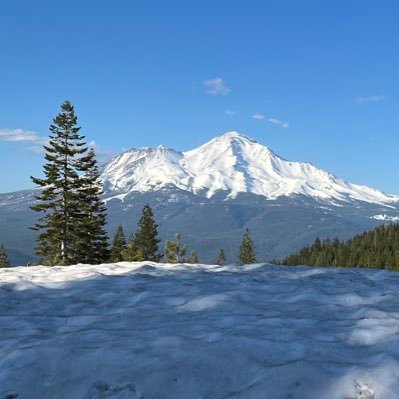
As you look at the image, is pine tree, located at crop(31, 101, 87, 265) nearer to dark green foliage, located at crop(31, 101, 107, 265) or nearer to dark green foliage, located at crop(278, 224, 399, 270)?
dark green foliage, located at crop(31, 101, 107, 265)

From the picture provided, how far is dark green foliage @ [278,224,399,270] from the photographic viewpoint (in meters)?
125

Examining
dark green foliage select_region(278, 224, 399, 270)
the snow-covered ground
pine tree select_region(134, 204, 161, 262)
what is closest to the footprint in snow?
the snow-covered ground

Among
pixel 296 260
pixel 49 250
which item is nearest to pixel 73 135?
pixel 49 250

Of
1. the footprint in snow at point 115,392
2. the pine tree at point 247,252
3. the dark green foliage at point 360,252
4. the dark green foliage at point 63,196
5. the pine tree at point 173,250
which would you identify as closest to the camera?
→ the footprint in snow at point 115,392

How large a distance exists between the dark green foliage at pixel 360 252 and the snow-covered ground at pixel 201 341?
118 m

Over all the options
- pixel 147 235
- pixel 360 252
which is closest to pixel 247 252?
pixel 147 235

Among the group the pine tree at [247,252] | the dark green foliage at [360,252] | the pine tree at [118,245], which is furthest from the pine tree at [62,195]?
the dark green foliage at [360,252]

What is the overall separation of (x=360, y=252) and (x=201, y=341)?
14123cm

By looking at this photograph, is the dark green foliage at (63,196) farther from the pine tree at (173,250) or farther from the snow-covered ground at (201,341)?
the snow-covered ground at (201,341)

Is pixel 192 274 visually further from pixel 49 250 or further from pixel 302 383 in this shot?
pixel 49 250

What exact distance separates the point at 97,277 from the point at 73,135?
116ft

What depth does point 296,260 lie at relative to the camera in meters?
158

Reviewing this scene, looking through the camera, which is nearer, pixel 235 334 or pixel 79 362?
pixel 79 362

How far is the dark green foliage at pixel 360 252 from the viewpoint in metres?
125
